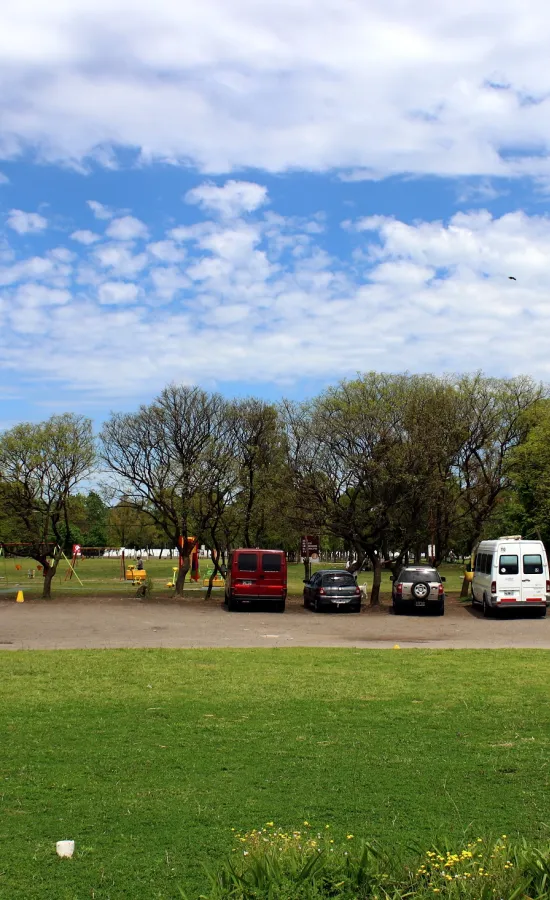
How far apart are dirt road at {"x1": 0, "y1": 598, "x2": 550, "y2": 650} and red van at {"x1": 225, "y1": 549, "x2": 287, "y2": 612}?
0.66 meters

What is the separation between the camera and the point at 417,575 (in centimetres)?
3009

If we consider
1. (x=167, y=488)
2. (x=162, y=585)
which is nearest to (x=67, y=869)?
(x=167, y=488)

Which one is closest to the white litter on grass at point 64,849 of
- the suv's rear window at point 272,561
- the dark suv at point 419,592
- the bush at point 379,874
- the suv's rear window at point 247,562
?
the bush at point 379,874

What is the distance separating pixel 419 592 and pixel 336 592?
3.59 m

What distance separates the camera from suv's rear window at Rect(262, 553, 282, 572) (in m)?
31.7

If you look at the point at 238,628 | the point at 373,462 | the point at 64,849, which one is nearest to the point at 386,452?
the point at 373,462

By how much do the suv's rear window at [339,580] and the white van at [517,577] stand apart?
18.0ft

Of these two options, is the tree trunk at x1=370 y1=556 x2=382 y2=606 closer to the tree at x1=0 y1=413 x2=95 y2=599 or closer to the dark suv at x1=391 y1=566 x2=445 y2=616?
the dark suv at x1=391 y1=566 x2=445 y2=616

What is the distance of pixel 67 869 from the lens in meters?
4.91

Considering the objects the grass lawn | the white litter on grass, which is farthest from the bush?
the white litter on grass

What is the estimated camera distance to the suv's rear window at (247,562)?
3158 centimetres

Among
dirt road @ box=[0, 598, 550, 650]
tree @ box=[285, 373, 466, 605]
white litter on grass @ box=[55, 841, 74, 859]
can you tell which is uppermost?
tree @ box=[285, 373, 466, 605]

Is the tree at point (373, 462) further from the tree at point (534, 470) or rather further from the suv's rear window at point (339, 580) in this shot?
the tree at point (534, 470)

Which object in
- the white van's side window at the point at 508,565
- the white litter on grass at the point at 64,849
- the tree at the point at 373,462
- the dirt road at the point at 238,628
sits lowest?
the dirt road at the point at 238,628
